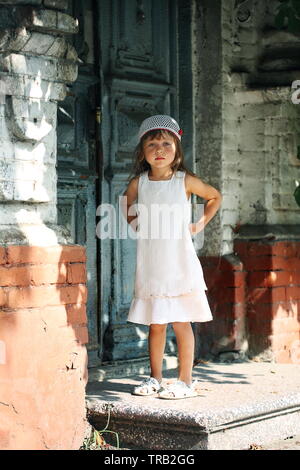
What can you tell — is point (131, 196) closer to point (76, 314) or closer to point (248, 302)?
point (76, 314)

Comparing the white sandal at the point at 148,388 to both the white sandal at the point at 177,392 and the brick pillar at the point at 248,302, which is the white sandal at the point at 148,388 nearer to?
the white sandal at the point at 177,392

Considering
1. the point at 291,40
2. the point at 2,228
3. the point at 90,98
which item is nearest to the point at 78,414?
the point at 2,228

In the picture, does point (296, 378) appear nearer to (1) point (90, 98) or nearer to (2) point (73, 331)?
(2) point (73, 331)

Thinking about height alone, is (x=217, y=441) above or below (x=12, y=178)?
below

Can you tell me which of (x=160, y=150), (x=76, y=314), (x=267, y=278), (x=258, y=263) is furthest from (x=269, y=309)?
(x=76, y=314)

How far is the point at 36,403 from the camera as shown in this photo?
486cm

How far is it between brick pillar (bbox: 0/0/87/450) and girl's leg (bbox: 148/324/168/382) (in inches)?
19.4

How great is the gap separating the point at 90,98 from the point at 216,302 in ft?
5.70

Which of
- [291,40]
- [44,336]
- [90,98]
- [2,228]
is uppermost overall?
[291,40]

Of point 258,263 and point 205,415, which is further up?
point 258,263

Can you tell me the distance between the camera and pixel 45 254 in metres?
4.96

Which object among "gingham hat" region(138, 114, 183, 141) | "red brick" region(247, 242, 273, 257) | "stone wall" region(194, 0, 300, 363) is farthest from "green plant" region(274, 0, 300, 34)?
"gingham hat" region(138, 114, 183, 141)

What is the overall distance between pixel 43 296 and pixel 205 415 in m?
1.04

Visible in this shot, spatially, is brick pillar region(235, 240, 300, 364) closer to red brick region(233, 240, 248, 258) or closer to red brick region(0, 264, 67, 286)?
red brick region(233, 240, 248, 258)
